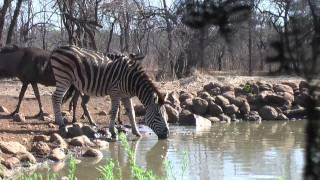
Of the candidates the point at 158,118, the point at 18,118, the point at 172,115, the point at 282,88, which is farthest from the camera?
the point at 282,88

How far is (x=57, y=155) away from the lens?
385 inches

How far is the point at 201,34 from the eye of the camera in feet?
3.39

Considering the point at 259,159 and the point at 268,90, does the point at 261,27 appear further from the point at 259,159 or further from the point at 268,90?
the point at 268,90

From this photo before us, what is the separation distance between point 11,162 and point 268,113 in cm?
1007

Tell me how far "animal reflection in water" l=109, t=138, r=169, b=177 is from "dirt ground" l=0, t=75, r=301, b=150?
4.99 feet

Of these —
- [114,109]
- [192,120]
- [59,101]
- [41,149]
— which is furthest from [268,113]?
[41,149]

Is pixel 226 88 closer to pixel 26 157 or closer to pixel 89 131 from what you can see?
pixel 89 131

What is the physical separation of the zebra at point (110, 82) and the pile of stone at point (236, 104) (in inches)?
148

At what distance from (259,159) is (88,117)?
192 inches

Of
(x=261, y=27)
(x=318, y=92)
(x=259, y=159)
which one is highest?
(x=261, y=27)

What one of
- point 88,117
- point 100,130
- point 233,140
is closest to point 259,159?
point 233,140

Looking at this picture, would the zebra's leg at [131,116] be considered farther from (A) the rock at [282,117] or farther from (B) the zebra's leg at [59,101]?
(A) the rock at [282,117]

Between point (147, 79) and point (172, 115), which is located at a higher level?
point (147, 79)

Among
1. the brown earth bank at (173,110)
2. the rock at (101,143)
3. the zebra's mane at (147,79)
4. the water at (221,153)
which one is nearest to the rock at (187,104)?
the brown earth bank at (173,110)
